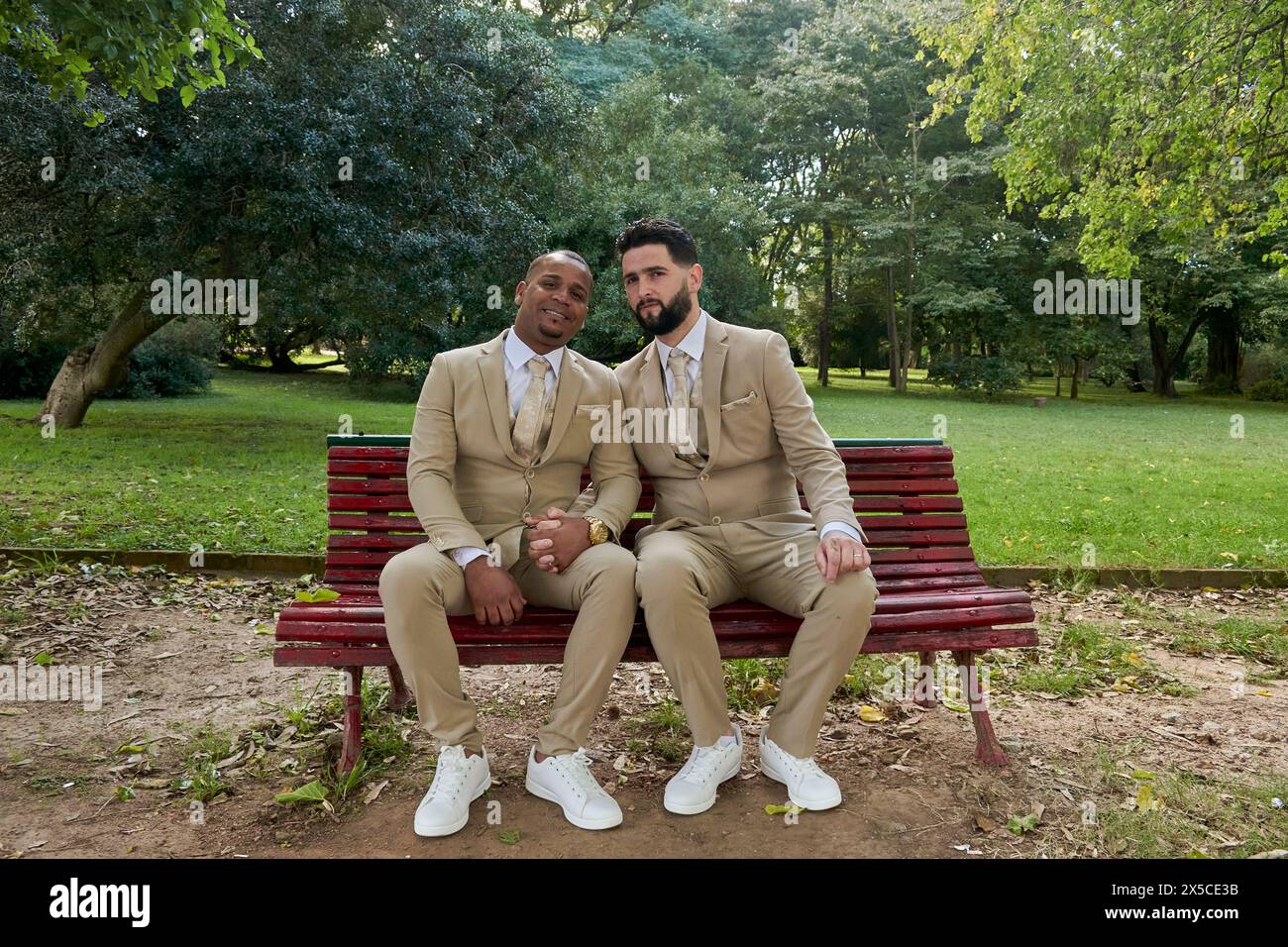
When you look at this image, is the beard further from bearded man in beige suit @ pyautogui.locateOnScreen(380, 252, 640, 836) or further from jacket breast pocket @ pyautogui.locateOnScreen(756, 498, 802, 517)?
jacket breast pocket @ pyautogui.locateOnScreen(756, 498, 802, 517)

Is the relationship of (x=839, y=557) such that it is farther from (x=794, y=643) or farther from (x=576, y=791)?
(x=576, y=791)

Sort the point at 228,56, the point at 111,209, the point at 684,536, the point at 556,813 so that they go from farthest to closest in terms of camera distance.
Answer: the point at 111,209 → the point at 228,56 → the point at 684,536 → the point at 556,813

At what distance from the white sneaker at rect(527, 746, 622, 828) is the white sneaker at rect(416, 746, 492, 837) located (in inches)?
8.4

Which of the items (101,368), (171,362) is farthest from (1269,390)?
(101,368)

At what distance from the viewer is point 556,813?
3.34 metres

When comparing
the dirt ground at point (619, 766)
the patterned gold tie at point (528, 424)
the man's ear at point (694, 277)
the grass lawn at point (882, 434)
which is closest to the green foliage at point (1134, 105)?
the grass lawn at point (882, 434)

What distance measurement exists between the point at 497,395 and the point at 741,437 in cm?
94

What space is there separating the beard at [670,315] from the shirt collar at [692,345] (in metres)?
0.06

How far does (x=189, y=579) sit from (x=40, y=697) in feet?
6.20

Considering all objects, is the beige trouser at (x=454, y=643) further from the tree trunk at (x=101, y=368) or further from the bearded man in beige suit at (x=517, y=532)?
the tree trunk at (x=101, y=368)

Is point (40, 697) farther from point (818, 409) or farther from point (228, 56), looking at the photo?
point (818, 409)

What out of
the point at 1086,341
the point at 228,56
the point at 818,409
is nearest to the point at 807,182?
the point at 1086,341

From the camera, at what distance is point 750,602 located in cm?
379
